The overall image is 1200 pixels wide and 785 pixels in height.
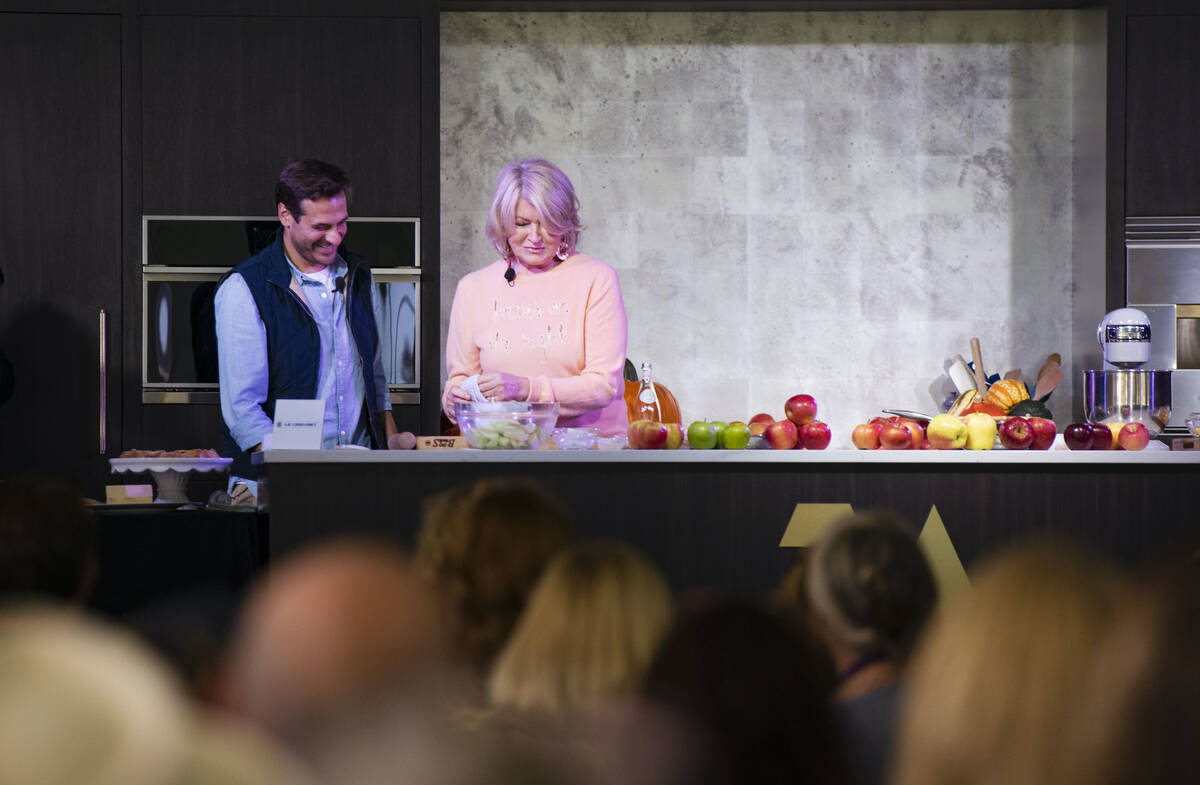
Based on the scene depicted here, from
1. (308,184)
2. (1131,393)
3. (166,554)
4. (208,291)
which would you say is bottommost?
(166,554)

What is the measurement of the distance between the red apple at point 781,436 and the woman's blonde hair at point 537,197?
30.2 inches

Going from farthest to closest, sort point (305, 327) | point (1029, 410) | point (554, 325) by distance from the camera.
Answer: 1. point (1029, 410)
2. point (305, 327)
3. point (554, 325)

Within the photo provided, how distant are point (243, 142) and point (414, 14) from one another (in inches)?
31.1

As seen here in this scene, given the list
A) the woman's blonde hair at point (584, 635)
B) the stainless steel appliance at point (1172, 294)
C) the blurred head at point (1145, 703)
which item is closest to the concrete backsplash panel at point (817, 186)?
the stainless steel appliance at point (1172, 294)

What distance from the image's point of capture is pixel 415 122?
469 cm

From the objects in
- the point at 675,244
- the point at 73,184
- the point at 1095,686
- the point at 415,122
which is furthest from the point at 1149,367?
the point at 1095,686

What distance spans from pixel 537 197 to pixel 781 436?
0.86 m

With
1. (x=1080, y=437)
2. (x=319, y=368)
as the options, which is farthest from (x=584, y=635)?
(x=319, y=368)

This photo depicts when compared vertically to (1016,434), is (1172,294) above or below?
above

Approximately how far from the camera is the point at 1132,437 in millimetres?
3027

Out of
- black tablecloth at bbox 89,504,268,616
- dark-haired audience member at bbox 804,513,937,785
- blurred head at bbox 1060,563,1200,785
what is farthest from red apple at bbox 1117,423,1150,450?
blurred head at bbox 1060,563,1200,785

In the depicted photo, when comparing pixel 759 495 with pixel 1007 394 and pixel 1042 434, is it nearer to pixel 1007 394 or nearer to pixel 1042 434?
pixel 1042 434

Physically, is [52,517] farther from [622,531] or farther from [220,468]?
[220,468]

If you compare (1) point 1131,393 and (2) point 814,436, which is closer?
(2) point 814,436
